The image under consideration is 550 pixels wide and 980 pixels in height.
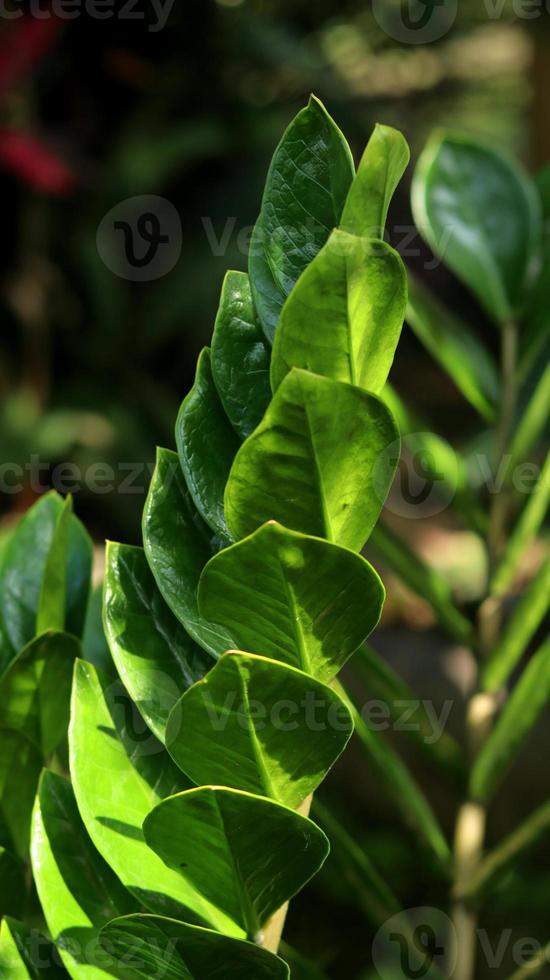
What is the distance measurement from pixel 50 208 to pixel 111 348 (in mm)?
460

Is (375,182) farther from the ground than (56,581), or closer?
farther from the ground

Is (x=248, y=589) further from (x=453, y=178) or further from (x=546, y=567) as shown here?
(x=453, y=178)

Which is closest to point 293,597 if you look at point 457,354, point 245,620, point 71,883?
point 245,620

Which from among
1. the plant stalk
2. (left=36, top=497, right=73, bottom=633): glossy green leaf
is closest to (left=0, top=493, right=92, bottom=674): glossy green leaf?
(left=36, top=497, right=73, bottom=633): glossy green leaf

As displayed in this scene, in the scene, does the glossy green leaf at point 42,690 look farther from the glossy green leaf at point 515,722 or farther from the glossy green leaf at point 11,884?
the glossy green leaf at point 515,722

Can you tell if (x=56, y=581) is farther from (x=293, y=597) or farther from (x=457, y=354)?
(x=457, y=354)

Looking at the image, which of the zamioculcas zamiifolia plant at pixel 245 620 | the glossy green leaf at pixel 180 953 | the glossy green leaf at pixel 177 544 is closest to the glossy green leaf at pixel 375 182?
the zamioculcas zamiifolia plant at pixel 245 620

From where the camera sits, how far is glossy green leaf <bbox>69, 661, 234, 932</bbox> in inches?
13.5

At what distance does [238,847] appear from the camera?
32cm

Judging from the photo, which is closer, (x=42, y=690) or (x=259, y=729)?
(x=259, y=729)

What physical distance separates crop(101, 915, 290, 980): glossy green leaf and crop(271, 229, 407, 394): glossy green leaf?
161 millimetres

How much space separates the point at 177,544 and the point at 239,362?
6 cm

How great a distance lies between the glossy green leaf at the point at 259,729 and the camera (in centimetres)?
29

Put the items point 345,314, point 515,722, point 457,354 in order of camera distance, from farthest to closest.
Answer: point 457,354
point 515,722
point 345,314
